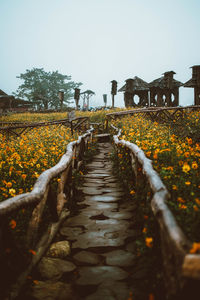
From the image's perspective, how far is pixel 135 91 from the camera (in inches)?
1022

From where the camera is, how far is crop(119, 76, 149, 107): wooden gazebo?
992 inches

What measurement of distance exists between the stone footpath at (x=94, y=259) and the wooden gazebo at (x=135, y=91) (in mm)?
22367

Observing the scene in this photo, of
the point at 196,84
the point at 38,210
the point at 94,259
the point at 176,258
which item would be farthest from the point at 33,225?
the point at 196,84

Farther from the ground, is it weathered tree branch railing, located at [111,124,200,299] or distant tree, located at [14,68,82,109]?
distant tree, located at [14,68,82,109]

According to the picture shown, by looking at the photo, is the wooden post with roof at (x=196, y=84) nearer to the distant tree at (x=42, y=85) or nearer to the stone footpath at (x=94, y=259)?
the stone footpath at (x=94, y=259)

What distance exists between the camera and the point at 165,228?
5.66ft

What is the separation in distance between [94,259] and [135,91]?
2484cm

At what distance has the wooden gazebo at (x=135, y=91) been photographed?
25188 mm

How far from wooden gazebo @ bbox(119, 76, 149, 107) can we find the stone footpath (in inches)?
881

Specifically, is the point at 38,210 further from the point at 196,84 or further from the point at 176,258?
the point at 196,84

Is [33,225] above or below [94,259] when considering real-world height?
above

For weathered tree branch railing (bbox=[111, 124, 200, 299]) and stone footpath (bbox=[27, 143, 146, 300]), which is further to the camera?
stone footpath (bbox=[27, 143, 146, 300])

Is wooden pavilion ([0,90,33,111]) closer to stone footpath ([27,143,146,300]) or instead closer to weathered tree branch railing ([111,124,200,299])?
stone footpath ([27,143,146,300])

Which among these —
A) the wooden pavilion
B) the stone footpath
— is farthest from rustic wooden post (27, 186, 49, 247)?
the wooden pavilion
